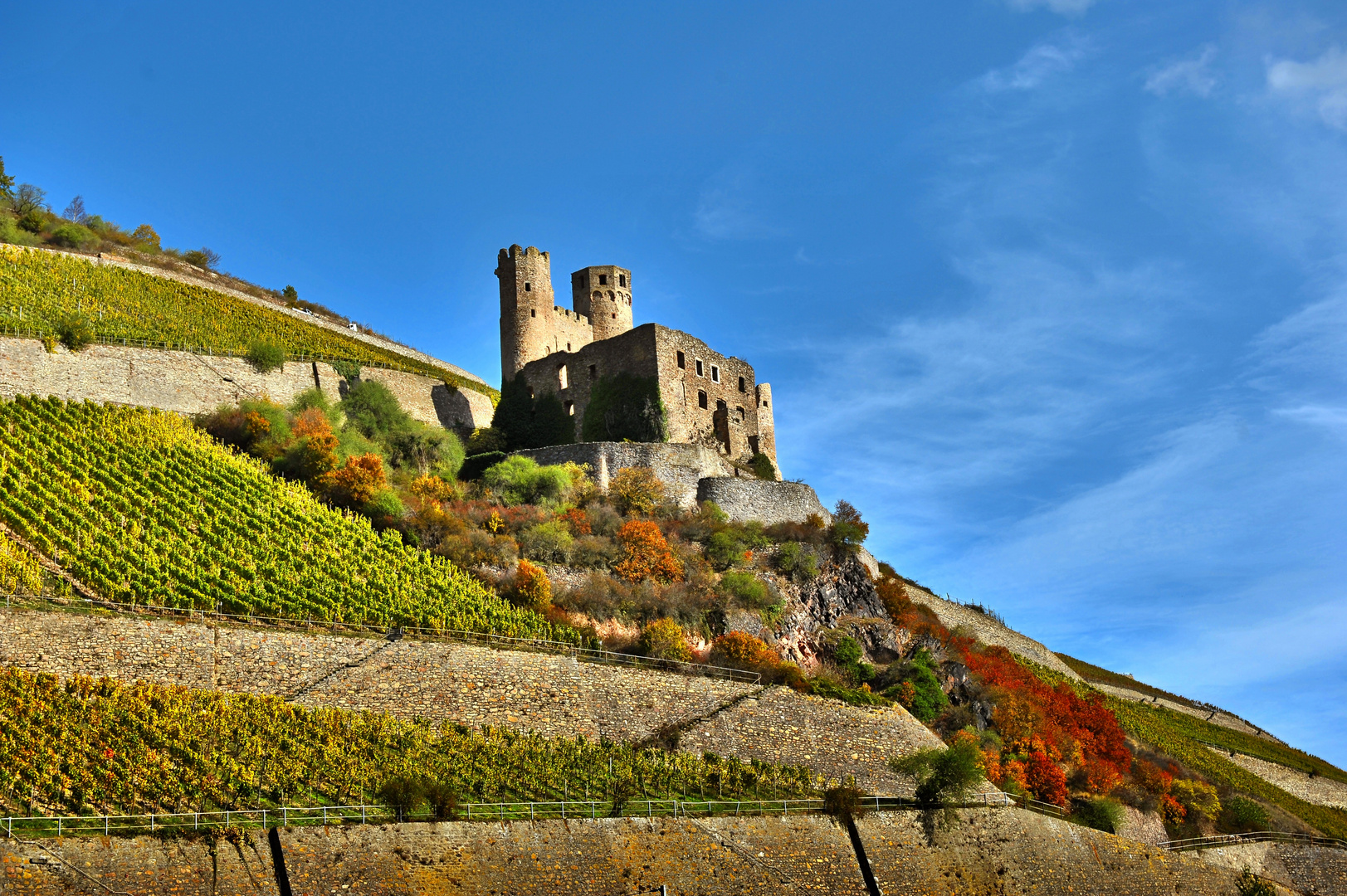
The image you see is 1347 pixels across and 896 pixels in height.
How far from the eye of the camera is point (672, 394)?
46344 mm

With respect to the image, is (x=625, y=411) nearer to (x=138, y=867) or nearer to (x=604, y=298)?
(x=604, y=298)

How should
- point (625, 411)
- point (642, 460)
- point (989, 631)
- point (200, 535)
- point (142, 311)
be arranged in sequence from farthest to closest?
point (989, 631), point (142, 311), point (625, 411), point (642, 460), point (200, 535)

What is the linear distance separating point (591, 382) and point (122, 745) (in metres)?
29.2

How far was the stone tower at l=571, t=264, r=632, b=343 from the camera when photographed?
5525 cm

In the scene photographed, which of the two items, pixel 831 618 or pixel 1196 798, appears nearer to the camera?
pixel 831 618

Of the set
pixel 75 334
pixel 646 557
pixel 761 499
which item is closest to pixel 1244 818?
pixel 761 499

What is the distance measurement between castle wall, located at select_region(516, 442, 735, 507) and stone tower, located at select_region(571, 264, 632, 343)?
12.5m

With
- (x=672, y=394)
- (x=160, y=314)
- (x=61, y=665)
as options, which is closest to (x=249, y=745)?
(x=61, y=665)

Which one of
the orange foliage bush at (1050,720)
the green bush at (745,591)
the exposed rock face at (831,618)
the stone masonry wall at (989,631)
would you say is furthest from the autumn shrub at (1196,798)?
the green bush at (745,591)

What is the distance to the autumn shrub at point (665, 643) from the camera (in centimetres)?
3144

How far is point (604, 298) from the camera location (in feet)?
182

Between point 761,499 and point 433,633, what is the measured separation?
17.7 metres

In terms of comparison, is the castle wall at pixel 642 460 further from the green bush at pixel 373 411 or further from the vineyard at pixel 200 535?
the vineyard at pixel 200 535

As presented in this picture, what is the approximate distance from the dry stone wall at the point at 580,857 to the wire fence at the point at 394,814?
0.38 meters
